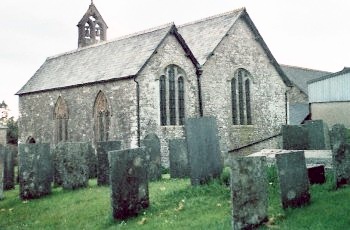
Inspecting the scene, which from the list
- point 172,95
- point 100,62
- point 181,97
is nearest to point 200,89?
point 181,97

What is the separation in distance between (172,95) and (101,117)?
3.91 metres

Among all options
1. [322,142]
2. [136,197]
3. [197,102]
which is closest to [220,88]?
[197,102]

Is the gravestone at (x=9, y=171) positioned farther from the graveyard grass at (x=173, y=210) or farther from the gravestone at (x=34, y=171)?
the gravestone at (x=34, y=171)

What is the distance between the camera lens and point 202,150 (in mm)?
10281

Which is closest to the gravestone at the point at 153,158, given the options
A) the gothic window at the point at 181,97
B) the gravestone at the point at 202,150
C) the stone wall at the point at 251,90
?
the gravestone at the point at 202,150

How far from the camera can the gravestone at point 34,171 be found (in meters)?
11.4

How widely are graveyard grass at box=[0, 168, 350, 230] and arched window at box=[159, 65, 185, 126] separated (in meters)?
9.26

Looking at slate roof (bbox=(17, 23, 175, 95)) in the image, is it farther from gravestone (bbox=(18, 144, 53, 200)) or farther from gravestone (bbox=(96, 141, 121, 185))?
gravestone (bbox=(18, 144, 53, 200))

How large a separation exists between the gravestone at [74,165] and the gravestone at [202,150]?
3.46 metres

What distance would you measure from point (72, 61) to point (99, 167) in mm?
16069

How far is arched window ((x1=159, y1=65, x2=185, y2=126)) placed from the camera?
20.7 metres

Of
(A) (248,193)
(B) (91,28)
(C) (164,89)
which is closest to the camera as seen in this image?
(A) (248,193)

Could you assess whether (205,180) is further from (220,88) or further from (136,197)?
(220,88)

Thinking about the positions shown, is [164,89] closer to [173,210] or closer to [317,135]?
[317,135]
